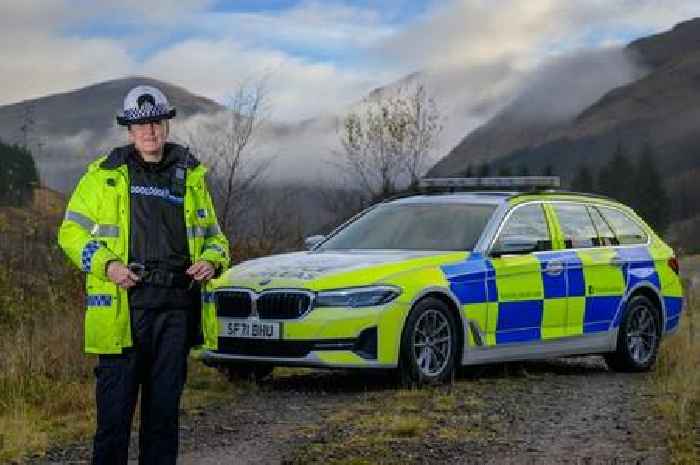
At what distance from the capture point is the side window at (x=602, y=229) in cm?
1129

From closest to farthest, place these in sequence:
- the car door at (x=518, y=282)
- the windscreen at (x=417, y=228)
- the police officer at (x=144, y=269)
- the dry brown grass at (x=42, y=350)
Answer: the police officer at (x=144, y=269), the dry brown grass at (x=42, y=350), the car door at (x=518, y=282), the windscreen at (x=417, y=228)

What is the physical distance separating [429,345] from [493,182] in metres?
2.41

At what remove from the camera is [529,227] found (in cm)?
1048

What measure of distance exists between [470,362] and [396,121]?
1354 cm

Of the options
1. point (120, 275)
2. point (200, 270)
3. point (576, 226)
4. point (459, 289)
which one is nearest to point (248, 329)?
point (459, 289)

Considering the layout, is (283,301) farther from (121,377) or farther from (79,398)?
(121,377)

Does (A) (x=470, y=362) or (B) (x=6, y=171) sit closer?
(A) (x=470, y=362)

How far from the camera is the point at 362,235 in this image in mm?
10555

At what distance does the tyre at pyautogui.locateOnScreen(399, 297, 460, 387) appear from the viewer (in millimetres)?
8992

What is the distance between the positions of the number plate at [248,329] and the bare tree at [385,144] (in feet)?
43.6

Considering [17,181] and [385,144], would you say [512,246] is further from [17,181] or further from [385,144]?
[385,144]

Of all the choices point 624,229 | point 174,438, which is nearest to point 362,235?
point 624,229

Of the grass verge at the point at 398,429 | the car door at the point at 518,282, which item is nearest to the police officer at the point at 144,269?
the grass verge at the point at 398,429

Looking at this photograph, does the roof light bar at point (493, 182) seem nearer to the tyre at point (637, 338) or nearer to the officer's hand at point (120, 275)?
the tyre at point (637, 338)
